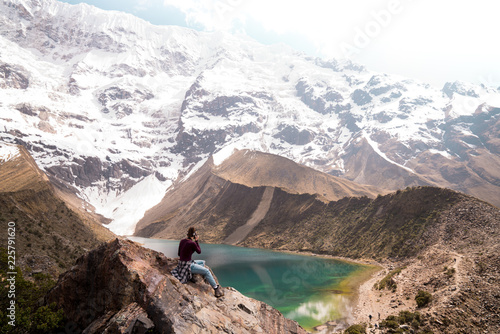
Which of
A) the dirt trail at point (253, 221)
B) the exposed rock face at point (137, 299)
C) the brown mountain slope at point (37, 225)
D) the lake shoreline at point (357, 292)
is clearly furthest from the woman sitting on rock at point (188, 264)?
the dirt trail at point (253, 221)

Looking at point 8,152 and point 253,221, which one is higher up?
point 8,152

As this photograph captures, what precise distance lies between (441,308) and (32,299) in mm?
38251

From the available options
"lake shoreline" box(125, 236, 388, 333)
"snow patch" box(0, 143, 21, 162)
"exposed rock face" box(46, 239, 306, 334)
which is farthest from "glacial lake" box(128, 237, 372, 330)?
"snow patch" box(0, 143, 21, 162)

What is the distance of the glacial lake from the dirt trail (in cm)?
4957

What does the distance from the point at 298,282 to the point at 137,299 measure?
6584 cm

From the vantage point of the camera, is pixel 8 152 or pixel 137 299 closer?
pixel 137 299

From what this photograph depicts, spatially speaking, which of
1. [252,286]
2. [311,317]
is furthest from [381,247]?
[311,317]

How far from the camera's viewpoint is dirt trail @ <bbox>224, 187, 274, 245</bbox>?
158m

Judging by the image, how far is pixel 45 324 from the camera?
458 inches

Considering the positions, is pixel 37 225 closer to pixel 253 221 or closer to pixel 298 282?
pixel 298 282

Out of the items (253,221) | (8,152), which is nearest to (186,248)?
(8,152)

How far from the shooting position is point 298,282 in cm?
7069

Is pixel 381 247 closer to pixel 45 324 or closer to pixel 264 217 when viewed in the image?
pixel 264 217

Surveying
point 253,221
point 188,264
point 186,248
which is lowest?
point 253,221
